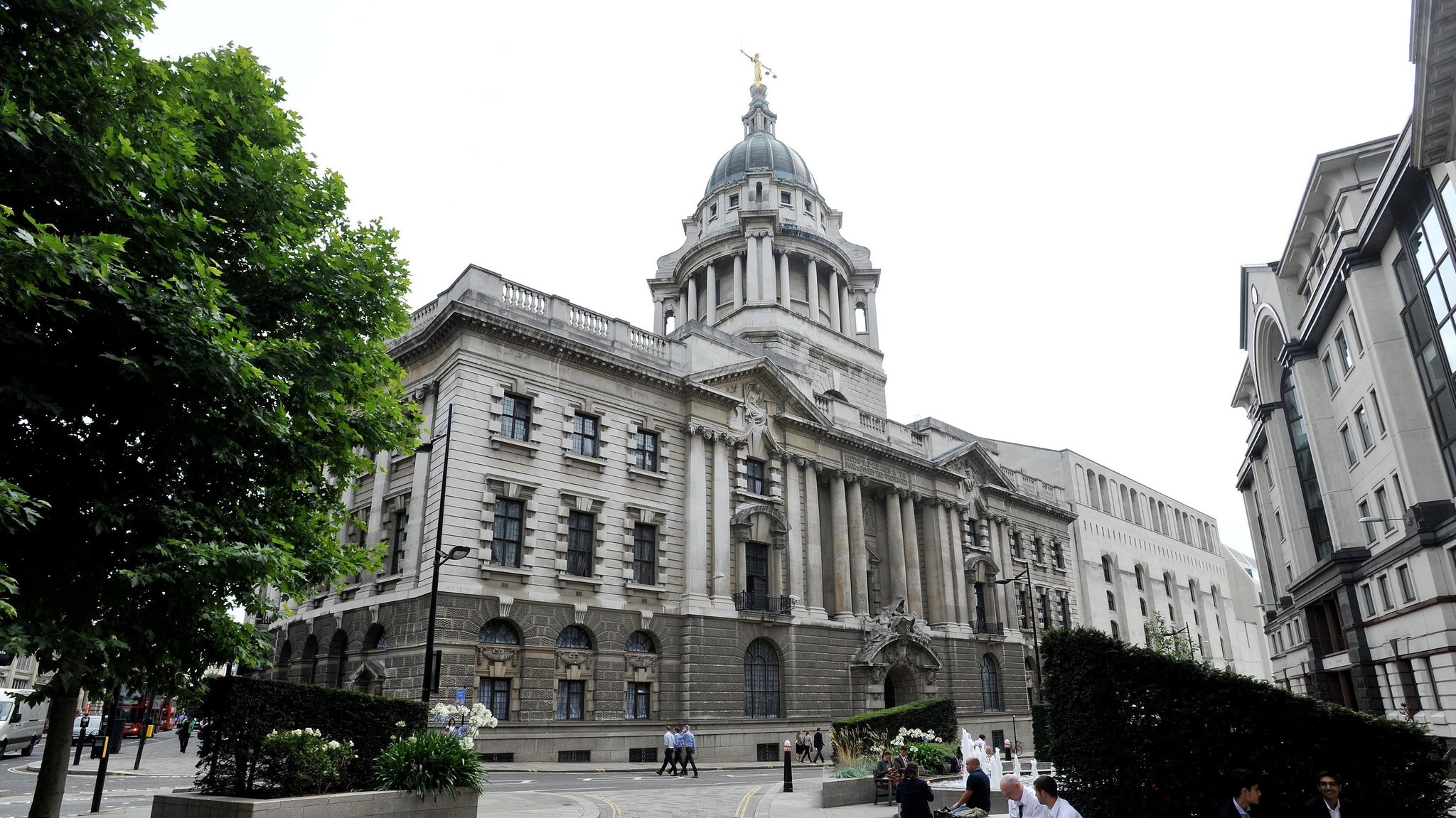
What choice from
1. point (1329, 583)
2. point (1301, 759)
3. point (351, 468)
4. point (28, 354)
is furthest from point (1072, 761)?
point (1329, 583)

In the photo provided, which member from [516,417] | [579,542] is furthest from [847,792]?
[516,417]

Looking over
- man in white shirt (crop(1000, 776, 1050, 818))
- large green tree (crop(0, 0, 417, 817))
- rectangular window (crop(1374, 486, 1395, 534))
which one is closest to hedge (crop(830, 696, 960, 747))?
man in white shirt (crop(1000, 776, 1050, 818))

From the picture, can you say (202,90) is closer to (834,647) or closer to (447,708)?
(447,708)

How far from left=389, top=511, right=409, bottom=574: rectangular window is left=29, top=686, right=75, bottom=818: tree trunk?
1841 centimetres

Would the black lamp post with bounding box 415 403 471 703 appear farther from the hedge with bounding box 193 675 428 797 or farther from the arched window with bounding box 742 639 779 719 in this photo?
the arched window with bounding box 742 639 779 719

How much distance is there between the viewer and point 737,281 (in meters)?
54.0

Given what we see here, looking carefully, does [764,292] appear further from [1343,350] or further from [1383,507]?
[1383,507]

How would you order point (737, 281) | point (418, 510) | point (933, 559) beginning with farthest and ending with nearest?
point (737, 281) < point (933, 559) < point (418, 510)

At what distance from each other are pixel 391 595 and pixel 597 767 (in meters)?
8.70

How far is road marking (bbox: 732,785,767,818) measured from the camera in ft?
56.3

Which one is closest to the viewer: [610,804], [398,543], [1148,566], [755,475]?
[610,804]

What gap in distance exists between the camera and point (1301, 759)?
10672mm

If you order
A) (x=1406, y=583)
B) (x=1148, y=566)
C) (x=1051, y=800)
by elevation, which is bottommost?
(x=1051, y=800)

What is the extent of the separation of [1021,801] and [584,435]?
79.8ft
